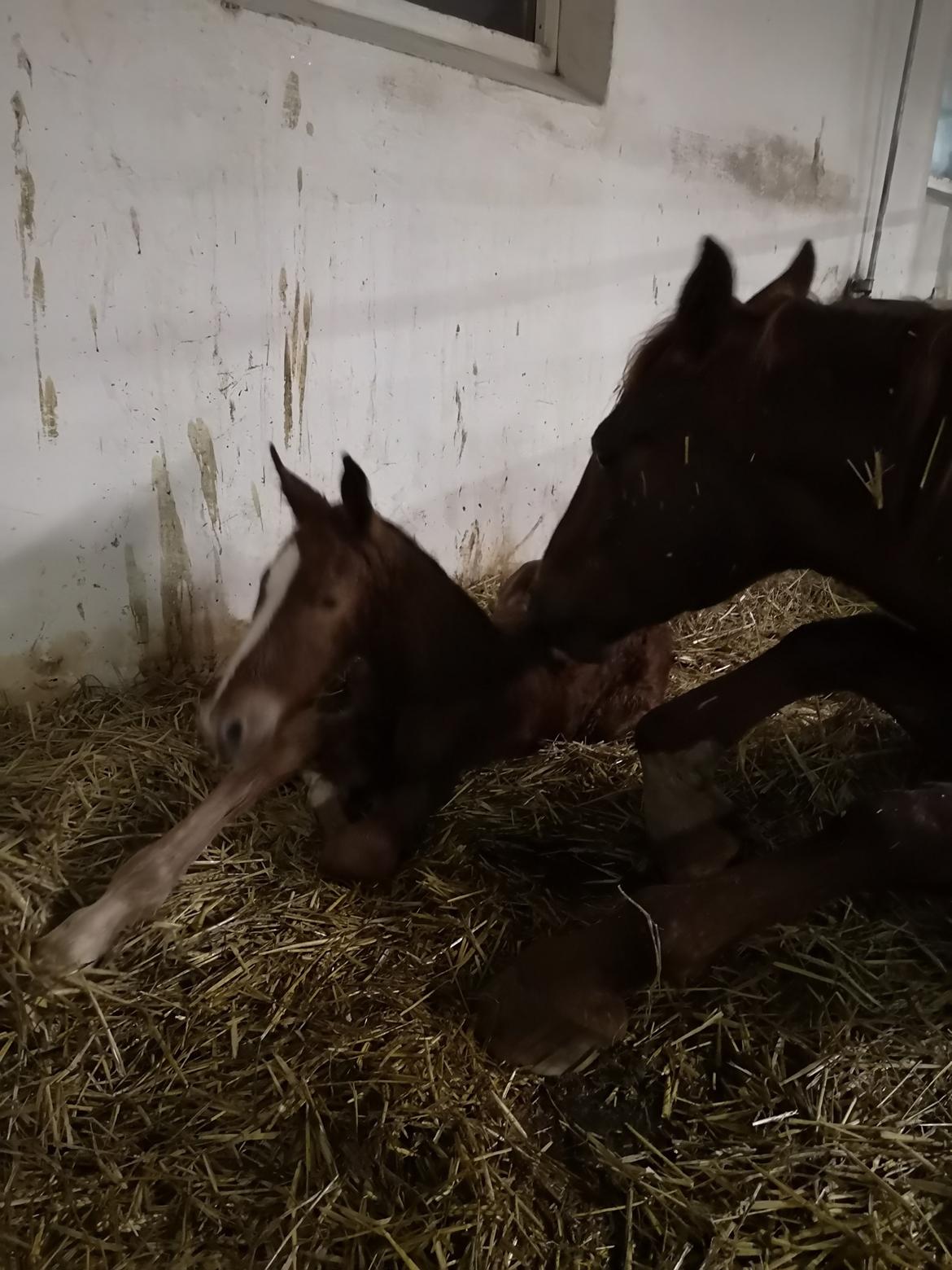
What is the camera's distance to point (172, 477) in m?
2.01

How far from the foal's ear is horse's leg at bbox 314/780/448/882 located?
96 centimetres

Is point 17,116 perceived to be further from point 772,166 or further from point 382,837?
point 772,166

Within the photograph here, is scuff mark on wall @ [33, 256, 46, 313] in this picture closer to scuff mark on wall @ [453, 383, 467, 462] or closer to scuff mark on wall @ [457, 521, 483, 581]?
scuff mark on wall @ [453, 383, 467, 462]

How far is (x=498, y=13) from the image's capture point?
2664 millimetres

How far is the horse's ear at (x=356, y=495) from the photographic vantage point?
1.55 metres

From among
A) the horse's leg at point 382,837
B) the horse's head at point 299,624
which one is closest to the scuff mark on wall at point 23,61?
the horse's head at point 299,624

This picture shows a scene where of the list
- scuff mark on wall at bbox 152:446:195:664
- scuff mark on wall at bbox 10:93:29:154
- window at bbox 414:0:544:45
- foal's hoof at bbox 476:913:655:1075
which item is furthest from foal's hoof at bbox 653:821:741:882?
window at bbox 414:0:544:45

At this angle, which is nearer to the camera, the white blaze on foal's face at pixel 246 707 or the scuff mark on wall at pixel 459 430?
the white blaze on foal's face at pixel 246 707

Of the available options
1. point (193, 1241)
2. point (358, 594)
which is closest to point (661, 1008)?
point (193, 1241)

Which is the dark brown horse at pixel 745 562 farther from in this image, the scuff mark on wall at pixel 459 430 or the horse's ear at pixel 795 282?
the scuff mark on wall at pixel 459 430

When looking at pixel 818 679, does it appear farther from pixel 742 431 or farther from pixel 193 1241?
pixel 193 1241

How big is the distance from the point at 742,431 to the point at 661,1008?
3.01 feet

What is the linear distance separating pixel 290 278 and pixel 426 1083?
183 cm

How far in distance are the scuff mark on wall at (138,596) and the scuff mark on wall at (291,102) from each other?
1088 mm
